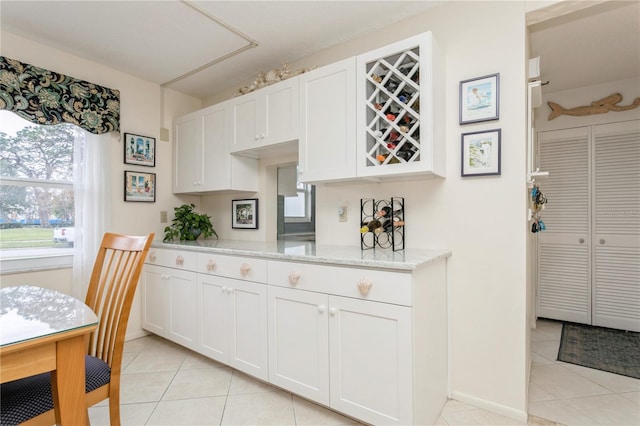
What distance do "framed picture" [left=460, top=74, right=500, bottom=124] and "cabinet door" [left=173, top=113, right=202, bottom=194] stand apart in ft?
7.66

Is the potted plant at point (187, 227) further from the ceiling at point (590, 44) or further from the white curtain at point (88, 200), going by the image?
the ceiling at point (590, 44)

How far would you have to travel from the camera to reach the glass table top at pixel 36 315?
101 centimetres

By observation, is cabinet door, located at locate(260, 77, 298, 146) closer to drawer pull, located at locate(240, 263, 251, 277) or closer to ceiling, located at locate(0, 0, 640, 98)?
ceiling, located at locate(0, 0, 640, 98)

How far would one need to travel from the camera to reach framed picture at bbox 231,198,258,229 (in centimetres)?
313

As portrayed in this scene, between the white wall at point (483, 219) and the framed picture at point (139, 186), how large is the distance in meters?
2.48

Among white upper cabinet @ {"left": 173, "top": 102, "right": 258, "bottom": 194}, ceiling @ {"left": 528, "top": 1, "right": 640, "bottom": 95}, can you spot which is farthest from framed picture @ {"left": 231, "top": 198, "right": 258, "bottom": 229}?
ceiling @ {"left": 528, "top": 1, "right": 640, "bottom": 95}

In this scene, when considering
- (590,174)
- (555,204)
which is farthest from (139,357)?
(590,174)

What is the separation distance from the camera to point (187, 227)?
3.15 metres

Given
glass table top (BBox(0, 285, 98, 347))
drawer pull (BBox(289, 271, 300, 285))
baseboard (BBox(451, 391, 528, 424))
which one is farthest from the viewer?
drawer pull (BBox(289, 271, 300, 285))

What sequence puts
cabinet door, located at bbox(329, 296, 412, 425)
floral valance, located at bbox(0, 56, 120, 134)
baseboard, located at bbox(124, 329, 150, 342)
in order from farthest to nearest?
1. baseboard, located at bbox(124, 329, 150, 342)
2. floral valance, located at bbox(0, 56, 120, 134)
3. cabinet door, located at bbox(329, 296, 412, 425)

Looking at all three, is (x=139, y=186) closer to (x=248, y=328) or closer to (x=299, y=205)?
(x=299, y=205)

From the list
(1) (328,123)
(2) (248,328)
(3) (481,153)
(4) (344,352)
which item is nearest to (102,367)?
(2) (248,328)

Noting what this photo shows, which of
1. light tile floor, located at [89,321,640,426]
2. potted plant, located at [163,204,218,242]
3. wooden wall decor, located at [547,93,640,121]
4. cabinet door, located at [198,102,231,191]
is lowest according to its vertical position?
light tile floor, located at [89,321,640,426]

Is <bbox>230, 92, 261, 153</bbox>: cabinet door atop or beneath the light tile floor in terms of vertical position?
atop
